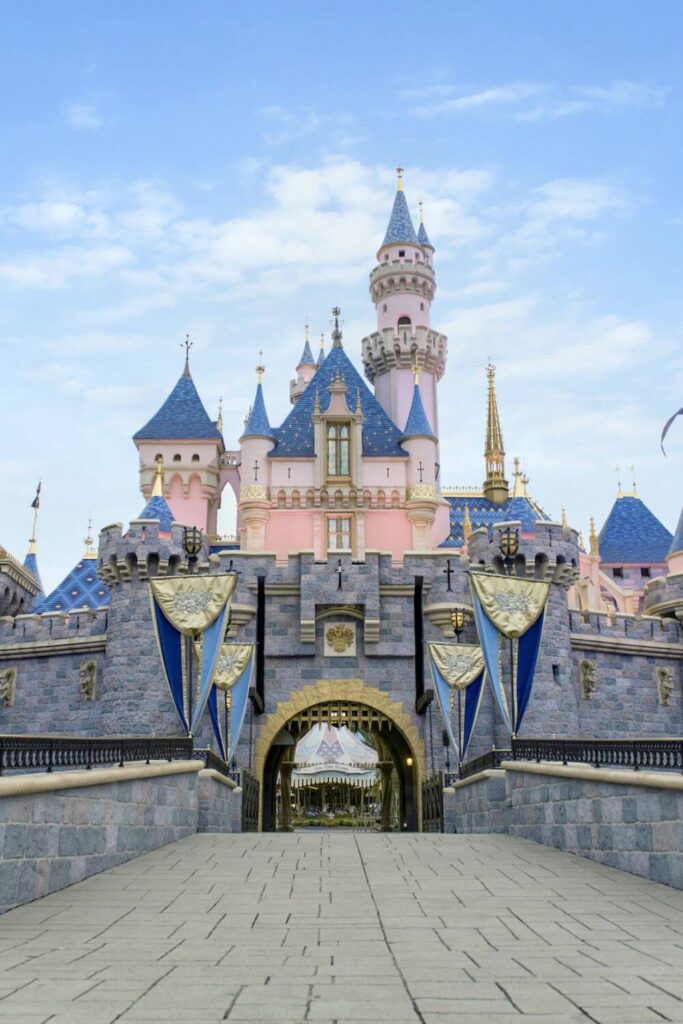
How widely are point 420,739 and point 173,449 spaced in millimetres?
22929

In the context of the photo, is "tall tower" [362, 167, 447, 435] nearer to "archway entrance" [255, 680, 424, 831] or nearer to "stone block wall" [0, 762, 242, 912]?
"archway entrance" [255, 680, 424, 831]

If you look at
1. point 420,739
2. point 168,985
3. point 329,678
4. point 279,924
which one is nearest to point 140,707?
point 329,678

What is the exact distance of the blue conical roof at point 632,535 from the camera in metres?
46.8

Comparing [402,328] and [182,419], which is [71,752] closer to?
[182,419]

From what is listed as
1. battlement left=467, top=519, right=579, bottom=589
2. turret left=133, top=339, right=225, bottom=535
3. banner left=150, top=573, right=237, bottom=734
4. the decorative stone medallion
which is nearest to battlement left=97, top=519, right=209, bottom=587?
the decorative stone medallion

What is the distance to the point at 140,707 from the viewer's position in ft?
77.3

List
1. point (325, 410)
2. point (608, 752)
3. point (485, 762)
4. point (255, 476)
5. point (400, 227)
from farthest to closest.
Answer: point (400, 227), point (325, 410), point (255, 476), point (485, 762), point (608, 752)

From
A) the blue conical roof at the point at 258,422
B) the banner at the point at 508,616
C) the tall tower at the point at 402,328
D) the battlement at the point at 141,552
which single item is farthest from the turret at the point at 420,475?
the banner at the point at 508,616

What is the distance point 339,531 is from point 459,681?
16.8 m

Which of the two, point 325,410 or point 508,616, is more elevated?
point 325,410

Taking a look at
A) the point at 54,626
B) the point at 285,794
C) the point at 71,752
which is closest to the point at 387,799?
the point at 285,794

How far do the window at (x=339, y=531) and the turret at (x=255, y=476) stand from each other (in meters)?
2.29

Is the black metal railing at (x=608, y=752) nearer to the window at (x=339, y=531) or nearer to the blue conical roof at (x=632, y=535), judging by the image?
the window at (x=339, y=531)

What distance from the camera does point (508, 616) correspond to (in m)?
15.1
